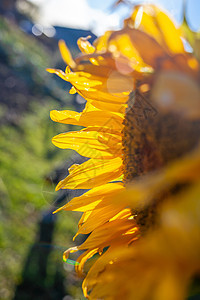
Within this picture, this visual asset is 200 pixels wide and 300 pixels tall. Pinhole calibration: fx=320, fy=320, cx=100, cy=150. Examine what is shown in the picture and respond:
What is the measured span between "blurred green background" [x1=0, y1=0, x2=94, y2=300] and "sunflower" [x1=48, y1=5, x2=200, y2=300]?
0.94ft

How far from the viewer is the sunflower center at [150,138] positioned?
563mm

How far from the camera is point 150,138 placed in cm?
67

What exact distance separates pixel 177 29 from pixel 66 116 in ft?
1.44

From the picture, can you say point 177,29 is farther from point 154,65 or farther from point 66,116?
point 66,116

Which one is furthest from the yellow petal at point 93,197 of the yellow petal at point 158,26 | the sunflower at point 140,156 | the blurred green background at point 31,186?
the yellow petal at point 158,26

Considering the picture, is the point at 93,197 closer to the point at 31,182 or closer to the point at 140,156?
the point at 140,156

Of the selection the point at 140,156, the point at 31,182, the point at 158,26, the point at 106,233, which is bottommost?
the point at 31,182

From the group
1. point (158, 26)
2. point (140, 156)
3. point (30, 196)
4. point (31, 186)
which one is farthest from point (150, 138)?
point (31, 186)

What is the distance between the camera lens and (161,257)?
0.40 meters

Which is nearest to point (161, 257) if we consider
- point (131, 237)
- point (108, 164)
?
point (131, 237)

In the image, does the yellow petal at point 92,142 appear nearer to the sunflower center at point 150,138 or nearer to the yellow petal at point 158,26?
the sunflower center at point 150,138

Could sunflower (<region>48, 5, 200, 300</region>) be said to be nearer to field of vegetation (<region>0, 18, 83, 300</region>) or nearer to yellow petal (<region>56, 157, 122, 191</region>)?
yellow petal (<region>56, 157, 122, 191</region>)

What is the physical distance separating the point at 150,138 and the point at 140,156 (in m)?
0.06

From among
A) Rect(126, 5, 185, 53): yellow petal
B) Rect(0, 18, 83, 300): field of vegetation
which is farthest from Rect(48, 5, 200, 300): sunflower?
Rect(0, 18, 83, 300): field of vegetation
